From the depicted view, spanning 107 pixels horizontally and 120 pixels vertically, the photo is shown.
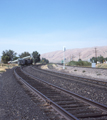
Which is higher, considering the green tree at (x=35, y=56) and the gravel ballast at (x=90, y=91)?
the green tree at (x=35, y=56)

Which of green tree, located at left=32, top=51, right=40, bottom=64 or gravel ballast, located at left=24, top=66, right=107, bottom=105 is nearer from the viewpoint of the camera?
gravel ballast, located at left=24, top=66, right=107, bottom=105

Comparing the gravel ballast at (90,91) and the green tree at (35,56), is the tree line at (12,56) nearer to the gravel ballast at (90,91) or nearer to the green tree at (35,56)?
the green tree at (35,56)

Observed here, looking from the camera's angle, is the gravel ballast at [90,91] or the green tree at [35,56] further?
the green tree at [35,56]

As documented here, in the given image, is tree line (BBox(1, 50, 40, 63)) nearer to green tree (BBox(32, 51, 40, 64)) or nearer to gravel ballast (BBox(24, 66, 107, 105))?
green tree (BBox(32, 51, 40, 64))

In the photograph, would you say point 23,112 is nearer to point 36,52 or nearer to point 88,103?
point 88,103

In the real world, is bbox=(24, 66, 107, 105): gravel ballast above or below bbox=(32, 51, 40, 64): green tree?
below

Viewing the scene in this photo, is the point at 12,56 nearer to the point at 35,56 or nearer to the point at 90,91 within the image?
the point at 35,56

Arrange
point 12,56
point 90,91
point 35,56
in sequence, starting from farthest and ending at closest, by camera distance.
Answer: point 12,56 → point 35,56 → point 90,91

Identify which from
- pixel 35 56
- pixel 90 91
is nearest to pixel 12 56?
pixel 35 56

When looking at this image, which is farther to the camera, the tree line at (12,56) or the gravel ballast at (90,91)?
the tree line at (12,56)

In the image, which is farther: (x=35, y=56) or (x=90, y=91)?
(x=35, y=56)

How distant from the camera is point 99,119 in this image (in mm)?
4773

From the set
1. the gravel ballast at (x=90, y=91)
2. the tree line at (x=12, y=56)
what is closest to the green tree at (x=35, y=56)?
the tree line at (x=12, y=56)

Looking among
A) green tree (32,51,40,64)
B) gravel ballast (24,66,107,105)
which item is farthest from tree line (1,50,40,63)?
gravel ballast (24,66,107,105)
